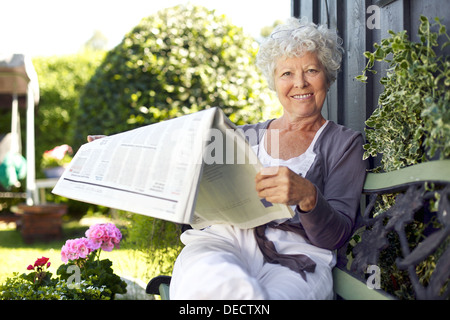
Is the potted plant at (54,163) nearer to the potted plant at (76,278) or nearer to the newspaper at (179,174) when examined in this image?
the potted plant at (76,278)

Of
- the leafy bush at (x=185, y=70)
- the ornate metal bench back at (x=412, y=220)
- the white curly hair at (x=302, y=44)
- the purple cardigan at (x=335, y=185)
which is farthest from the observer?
the leafy bush at (x=185, y=70)

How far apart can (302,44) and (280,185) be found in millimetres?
807

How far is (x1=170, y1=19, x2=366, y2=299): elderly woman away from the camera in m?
1.39

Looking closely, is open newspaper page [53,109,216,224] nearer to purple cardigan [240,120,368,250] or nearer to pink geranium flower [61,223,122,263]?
purple cardigan [240,120,368,250]

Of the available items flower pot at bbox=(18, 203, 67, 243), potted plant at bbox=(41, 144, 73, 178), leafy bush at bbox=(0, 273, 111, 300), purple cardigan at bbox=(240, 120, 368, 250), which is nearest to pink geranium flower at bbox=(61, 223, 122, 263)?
leafy bush at bbox=(0, 273, 111, 300)

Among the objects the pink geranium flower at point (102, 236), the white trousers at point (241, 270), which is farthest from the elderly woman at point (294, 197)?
the pink geranium flower at point (102, 236)

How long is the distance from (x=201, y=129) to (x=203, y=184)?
31 centimetres

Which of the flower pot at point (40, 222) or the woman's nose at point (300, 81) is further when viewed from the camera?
the flower pot at point (40, 222)

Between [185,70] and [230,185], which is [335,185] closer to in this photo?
[230,185]

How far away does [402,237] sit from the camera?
1.39m

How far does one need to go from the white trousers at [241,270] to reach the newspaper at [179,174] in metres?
0.07

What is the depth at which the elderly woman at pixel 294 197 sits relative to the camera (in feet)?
4.57

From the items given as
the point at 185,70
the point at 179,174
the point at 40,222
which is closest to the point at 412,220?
the point at 179,174
